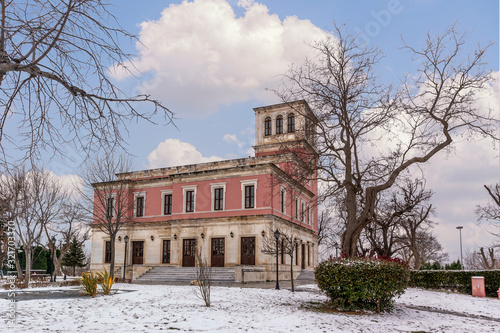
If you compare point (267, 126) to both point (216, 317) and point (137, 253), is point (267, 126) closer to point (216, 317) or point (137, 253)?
point (137, 253)

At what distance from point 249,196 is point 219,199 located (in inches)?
107

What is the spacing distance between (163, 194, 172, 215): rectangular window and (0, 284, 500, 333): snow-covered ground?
827 inches

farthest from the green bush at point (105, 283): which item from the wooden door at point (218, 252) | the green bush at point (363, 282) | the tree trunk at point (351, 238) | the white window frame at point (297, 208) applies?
the white window frame at point (297, 208)

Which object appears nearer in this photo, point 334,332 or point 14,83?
point 14,83

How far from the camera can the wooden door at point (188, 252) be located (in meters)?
32.8

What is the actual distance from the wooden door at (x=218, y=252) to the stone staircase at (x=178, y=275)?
3.99ft

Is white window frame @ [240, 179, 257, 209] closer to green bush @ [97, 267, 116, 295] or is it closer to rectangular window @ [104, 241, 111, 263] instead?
rectangular window @ [104, 241, 111, 263]

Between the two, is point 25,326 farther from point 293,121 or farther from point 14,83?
point 293,121

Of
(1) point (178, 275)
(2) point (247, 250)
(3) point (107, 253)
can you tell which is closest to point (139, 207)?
(3) point (107, 253)

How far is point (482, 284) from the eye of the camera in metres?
22.4

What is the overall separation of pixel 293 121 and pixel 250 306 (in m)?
25.6

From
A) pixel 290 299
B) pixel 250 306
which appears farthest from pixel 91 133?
pixel 290 299

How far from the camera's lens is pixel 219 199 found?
3325 cm

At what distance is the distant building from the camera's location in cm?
3102
